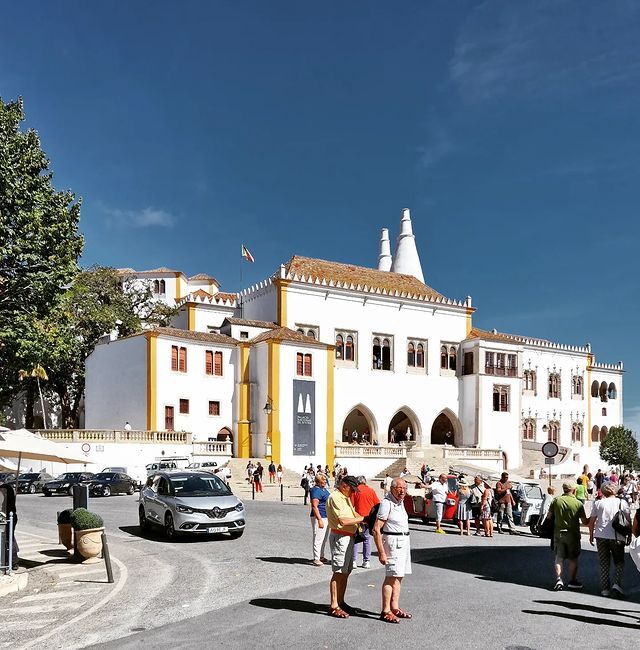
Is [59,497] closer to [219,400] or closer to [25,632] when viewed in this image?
[219,400]

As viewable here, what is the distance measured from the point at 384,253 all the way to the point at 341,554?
7089 cm

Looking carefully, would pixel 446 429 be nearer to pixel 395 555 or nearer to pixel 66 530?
pixel 66 530

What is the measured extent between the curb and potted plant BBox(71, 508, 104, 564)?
2116 millimetres

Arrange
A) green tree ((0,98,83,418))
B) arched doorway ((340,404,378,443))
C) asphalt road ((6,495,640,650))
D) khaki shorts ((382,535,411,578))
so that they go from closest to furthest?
asphalt road ((6,495,640,650))
khaki shorts ((382,535,411,578))
green tree ((0,98,83,418))
arched doorway ((340,404,378,443))

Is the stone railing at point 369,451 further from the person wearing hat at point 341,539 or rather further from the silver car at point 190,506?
the person wearing hat at point 341,539

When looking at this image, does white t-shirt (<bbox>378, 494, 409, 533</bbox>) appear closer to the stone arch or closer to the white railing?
the white railing

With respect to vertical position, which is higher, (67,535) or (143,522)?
(67,535)

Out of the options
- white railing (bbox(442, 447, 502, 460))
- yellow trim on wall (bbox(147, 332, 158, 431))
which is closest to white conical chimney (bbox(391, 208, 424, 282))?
white railing (bbox(442, 447, 502, 460))

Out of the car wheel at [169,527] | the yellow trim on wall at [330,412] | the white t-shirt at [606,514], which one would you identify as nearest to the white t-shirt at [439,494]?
the car wheel at [169,527]

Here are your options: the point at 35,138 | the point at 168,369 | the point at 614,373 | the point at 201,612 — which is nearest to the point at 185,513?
the point at 201,612

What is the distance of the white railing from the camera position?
5853 centimetres

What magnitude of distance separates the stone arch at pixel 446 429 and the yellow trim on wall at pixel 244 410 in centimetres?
1785

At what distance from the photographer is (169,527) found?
18.5 meters

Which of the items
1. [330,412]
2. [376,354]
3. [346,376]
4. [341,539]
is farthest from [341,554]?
[376,354]
